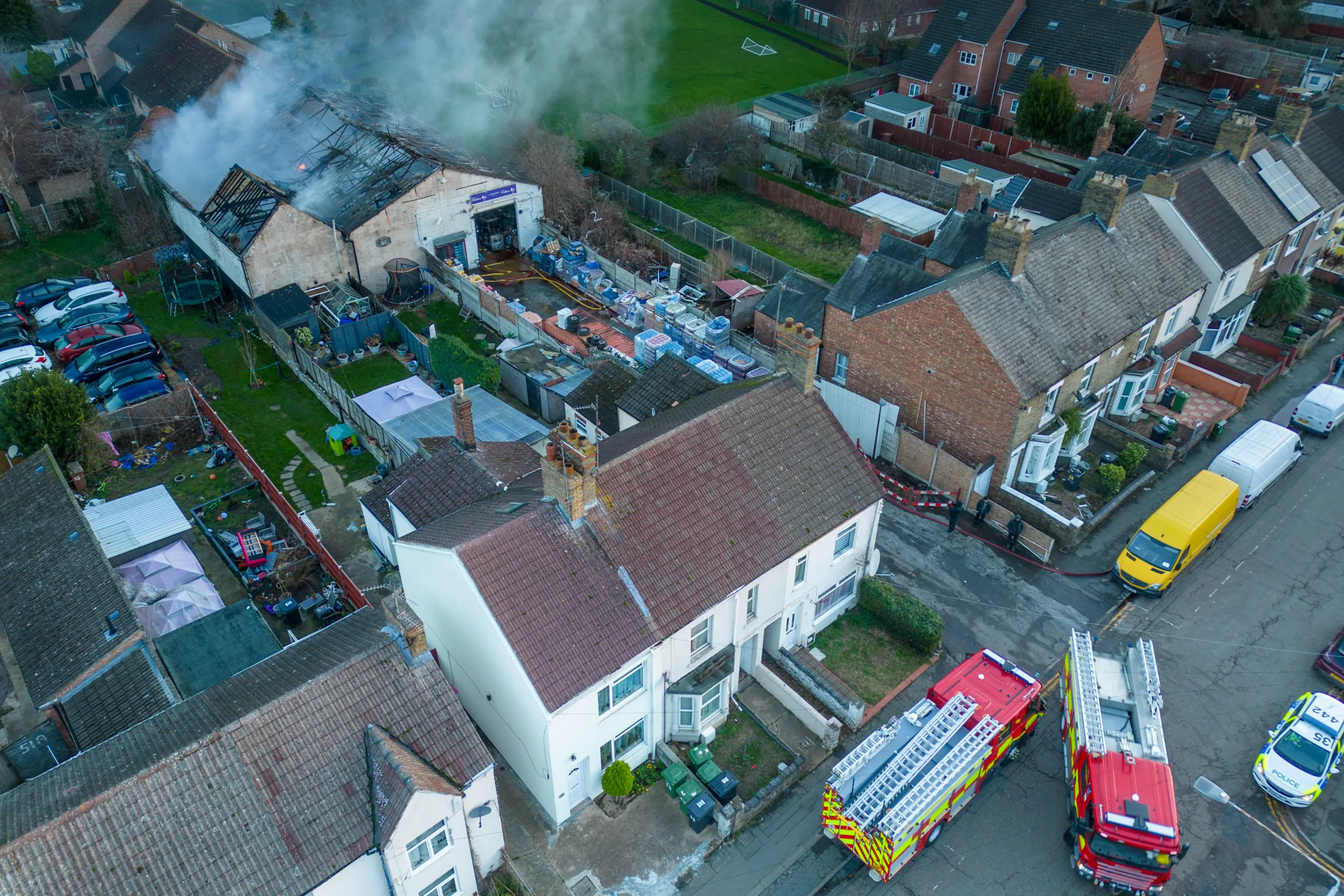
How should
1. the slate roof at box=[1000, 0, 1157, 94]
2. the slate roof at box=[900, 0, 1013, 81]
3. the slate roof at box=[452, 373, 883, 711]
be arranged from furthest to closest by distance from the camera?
1. the slate roof at box=[900, 0, 1013, 81]
2. the slate roof at box=[1000, 0, 1157, 94]
3. the slate roof at box=[452, 373, 883, 711]

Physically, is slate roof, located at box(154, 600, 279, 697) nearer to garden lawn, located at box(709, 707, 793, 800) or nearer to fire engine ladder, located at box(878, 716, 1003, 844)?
garden lawn, located at box(709, 707, 793, 800)

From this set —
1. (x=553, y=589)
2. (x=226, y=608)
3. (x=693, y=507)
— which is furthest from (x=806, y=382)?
(x=226, y=608)

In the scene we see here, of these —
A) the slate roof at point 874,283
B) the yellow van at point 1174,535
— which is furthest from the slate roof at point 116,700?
the yellow van at point 1174,535

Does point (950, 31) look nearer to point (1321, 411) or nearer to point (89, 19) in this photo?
point (1321, 411)

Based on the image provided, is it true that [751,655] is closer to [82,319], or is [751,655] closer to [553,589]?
[553,589]

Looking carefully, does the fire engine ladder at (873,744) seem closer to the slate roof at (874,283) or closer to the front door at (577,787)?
the front door at (577,787)

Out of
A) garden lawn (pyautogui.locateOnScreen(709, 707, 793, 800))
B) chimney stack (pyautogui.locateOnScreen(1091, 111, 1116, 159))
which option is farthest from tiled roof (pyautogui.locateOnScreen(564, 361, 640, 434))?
chimney stack (pyautogui.locateOnScreen(1091, 111, 1116, 159))
